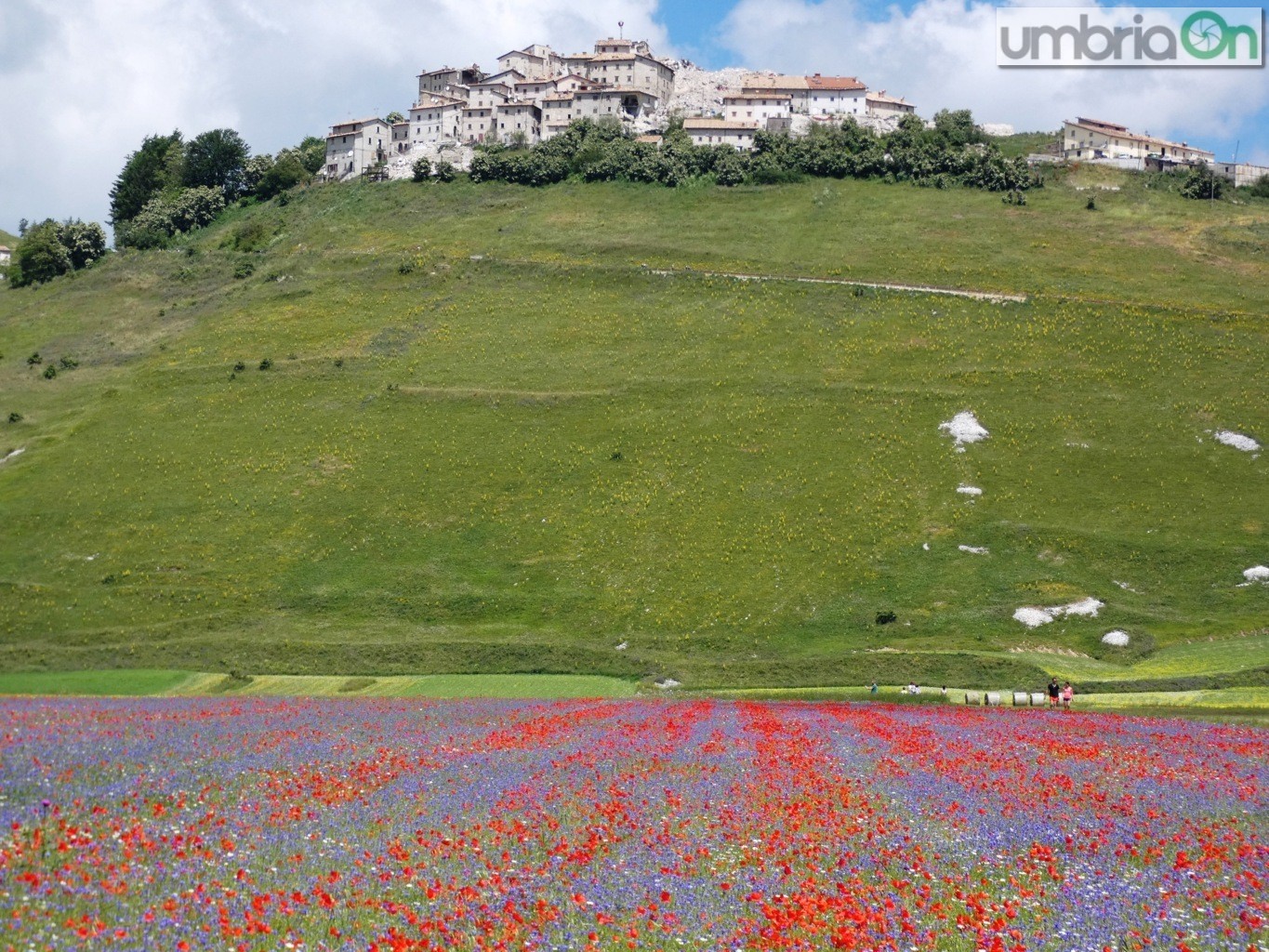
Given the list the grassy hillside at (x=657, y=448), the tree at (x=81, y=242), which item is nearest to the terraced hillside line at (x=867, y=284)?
the grassy hillside at (x=657, y=448)

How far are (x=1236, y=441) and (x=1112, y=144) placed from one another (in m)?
108

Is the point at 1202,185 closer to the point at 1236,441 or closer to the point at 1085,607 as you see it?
the point at 1236,441

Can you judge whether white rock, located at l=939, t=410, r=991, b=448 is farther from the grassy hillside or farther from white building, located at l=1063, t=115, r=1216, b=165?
white building, located at l=1063, t=115, r=1216, b=165

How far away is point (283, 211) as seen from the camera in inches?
7416

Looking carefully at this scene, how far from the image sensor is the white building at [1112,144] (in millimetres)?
188375

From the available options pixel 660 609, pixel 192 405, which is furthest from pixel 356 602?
pixel 192 405

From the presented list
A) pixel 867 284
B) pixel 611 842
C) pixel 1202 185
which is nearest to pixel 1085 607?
pixel 867 284

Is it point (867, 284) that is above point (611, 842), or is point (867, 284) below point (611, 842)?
above

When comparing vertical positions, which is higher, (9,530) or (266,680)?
(9,530)

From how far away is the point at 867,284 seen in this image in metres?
140

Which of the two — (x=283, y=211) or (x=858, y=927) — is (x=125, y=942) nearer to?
(x=858, y=927)

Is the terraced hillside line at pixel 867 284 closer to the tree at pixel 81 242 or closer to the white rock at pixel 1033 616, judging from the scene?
the white rock at pixel 1033 616

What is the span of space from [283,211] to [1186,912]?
190m

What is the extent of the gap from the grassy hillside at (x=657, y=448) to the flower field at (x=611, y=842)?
40.5m
